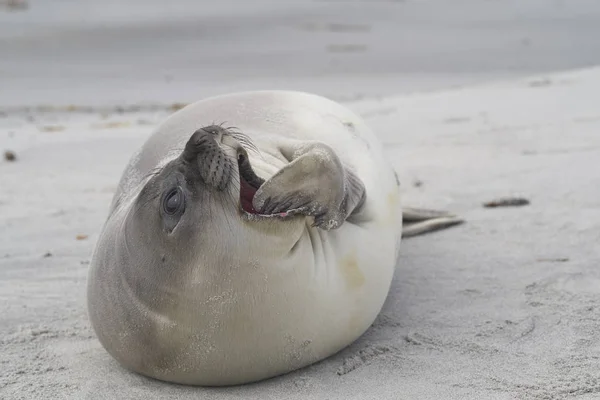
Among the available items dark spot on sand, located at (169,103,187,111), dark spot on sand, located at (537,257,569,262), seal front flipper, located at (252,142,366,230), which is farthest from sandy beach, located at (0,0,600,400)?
seal front flipper, located at (252,142,366,230)

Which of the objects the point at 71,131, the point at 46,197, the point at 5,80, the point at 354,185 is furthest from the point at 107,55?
the point at 354,185

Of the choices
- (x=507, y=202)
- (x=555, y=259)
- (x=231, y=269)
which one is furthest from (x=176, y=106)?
(x=231, y=269)

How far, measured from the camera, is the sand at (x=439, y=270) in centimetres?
Result: 262

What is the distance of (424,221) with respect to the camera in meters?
4.10

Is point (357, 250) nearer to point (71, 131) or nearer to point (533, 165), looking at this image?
point (533, 165)

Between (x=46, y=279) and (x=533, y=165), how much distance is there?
262cm

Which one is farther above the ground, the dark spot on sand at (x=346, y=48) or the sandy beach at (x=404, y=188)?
the sandy beach at (x=404, y=188)

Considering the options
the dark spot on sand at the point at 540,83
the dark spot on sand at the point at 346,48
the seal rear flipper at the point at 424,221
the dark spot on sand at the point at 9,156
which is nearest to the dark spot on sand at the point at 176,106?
the dark spot on sand at the point at 9,156

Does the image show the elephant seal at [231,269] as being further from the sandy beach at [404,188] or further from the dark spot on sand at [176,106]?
the dark spot on sand at [176,106]

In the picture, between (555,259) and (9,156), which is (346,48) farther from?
(555,259)

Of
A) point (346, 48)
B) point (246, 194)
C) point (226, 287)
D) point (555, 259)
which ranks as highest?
point (246, 194)

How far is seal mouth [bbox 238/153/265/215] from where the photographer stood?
Result: 2.66m

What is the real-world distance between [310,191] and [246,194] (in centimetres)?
22

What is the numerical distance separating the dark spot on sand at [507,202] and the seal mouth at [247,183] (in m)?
1.91
